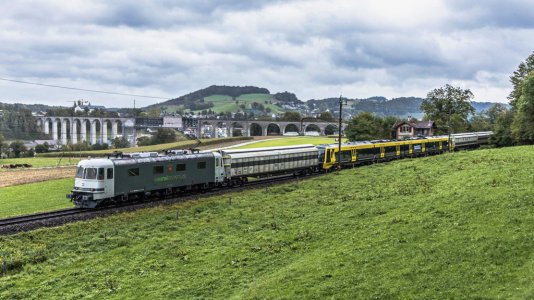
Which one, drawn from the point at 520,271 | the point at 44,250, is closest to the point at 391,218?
the point at 520,271

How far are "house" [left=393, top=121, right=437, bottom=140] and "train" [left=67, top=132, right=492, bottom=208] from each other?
50119 millimetres

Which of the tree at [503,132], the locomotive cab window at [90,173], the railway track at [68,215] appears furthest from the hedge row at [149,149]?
the locomotive cab window at [90,173]

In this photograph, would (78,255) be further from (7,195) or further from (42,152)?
(42,152)

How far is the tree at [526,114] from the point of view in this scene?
71.2 m

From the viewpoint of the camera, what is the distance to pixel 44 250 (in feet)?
81.9

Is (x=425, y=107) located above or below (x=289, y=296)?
above

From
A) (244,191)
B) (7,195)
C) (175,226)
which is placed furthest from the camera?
(7,195)

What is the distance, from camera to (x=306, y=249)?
77.3 ft

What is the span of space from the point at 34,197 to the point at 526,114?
6862cm

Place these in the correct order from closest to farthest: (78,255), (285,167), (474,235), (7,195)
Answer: (474,235), (78,255), (7,195), (285,167)

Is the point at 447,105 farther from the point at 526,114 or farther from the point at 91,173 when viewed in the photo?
the point at 91,173

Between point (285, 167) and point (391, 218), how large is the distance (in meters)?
26.5

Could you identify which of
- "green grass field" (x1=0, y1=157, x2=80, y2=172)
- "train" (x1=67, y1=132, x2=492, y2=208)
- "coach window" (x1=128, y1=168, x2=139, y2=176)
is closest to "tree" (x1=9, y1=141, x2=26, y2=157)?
"green grass field" (x1=0, y1=157, x2=80, y2=172)

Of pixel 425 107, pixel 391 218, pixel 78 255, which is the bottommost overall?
pixel 78 255
